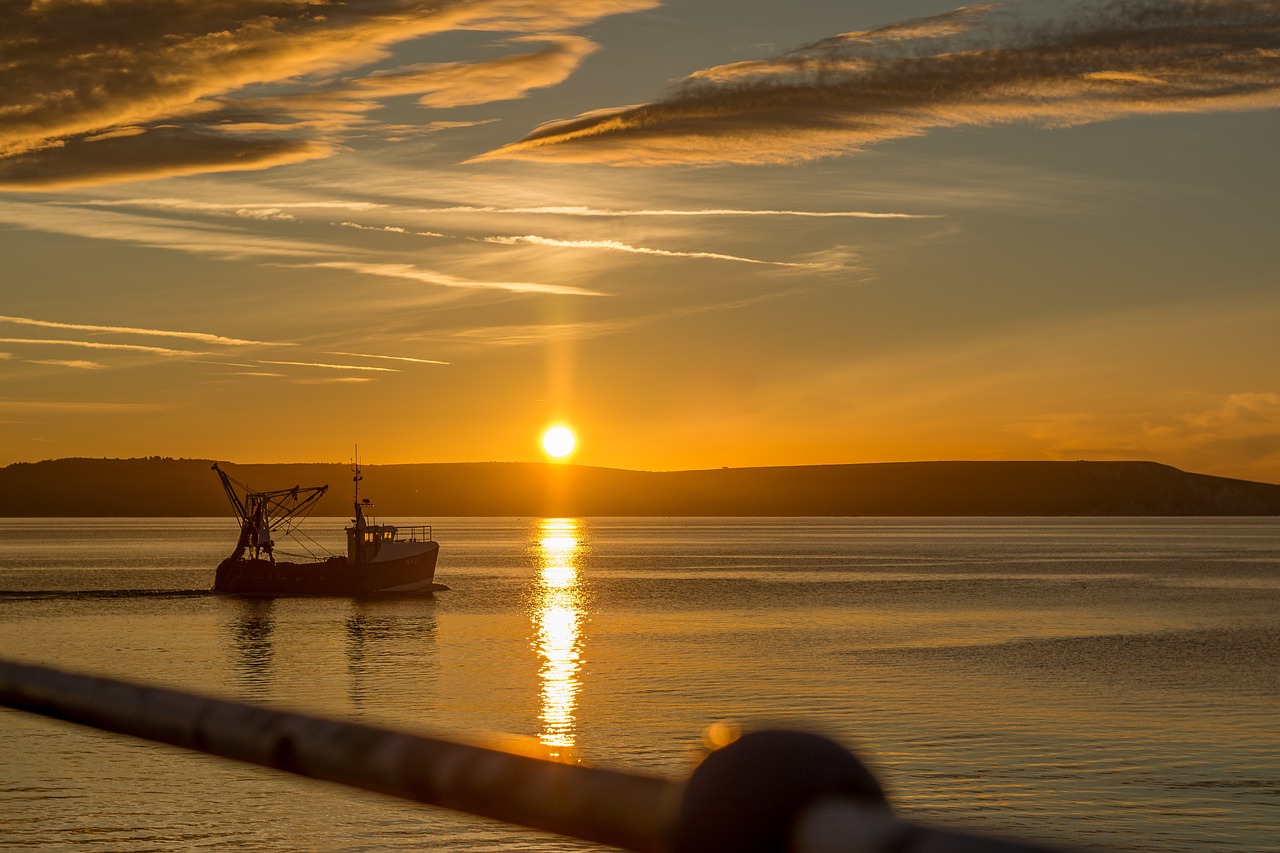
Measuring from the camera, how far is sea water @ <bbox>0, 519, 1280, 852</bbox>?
42.1m

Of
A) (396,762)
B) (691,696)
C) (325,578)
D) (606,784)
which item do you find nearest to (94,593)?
(325,578)

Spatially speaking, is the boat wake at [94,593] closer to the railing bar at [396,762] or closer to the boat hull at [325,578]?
the boat hull at [325,578]

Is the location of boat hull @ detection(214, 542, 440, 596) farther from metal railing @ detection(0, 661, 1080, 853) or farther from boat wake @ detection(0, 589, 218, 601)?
metal railing @ detection(0, 661, 1080, 853)

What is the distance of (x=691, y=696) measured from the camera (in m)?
68.1

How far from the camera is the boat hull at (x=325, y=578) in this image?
146 m

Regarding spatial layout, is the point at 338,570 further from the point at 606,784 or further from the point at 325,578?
the point at 606,784

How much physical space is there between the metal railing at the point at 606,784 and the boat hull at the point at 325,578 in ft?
476

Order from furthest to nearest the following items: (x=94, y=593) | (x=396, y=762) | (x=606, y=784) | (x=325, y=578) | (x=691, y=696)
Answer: (x=94, y=593), (x=325, y=578), (x=691, y=696), (x=396, y=762), (x=606, y=784)

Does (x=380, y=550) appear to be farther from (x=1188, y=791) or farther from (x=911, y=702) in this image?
(x=1188, y=791)

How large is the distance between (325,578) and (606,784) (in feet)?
488

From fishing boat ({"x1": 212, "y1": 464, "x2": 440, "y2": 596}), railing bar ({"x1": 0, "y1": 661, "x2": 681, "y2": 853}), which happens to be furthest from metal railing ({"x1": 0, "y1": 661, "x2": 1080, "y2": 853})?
fishing boat ({"x1": 212, "y1": 464, "x2": 440, "y2": 596})

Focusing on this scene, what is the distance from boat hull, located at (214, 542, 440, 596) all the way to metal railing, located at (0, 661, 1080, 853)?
14500cm

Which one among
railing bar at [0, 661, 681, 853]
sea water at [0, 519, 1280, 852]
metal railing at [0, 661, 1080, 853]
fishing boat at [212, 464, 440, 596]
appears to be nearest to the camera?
metal railing at [0, 661, 1080, 853]

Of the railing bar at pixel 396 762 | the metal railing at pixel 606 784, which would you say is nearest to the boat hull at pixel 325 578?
the railing bar at pixel 396 762
